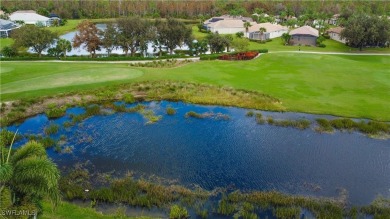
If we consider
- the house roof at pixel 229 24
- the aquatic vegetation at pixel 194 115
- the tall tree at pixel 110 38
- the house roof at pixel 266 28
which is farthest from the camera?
the house roof at pixel 229 24

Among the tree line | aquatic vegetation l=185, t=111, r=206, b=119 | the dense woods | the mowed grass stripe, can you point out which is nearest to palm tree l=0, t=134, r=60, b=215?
aquatic vegetation l=185, t=111, r=206, b=119

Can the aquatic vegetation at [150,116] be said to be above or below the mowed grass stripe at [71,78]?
below

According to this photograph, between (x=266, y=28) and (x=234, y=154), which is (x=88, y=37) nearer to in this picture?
A: (x=266, y=28)

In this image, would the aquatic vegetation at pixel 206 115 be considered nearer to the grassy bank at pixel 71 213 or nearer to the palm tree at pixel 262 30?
the grassy bank at pixel 71 213

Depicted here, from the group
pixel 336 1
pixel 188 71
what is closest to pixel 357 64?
pixel 188 71

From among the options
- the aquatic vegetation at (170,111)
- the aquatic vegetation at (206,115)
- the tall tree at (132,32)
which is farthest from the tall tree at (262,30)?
the aquatic vegetation at (170,111)

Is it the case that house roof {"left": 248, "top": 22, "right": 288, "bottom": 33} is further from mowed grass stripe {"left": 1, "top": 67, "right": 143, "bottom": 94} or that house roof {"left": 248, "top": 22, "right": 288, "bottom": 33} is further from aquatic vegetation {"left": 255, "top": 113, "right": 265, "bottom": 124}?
aquatic vegetation {"left": 255, "top": 113, "right": 265, "bottom": 124}
